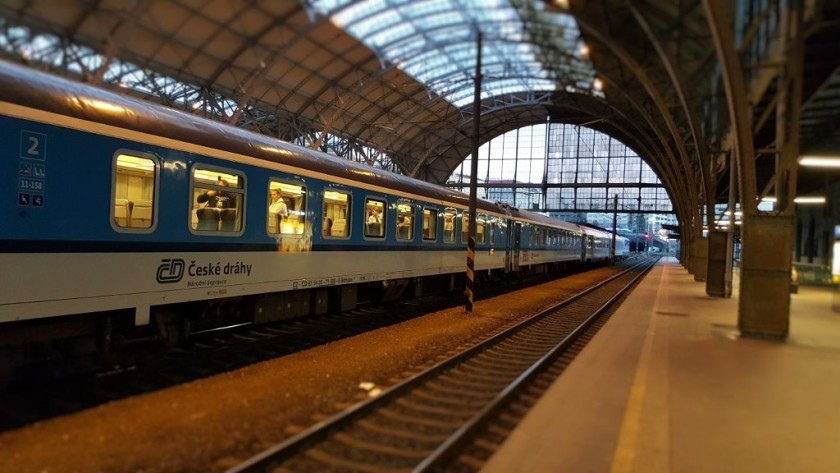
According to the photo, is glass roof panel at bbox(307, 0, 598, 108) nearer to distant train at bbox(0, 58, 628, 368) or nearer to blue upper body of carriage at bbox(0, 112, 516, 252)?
distant train at bbox(0, 58, 628, 368)

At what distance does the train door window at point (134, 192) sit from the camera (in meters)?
6.21

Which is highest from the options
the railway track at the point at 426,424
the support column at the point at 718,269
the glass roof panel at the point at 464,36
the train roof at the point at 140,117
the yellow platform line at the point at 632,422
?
the glass roof panel at the point at 464,36

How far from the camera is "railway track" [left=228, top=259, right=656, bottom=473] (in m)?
4.54

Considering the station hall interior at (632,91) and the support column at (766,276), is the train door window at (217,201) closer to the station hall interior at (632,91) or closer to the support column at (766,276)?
the station hall interior at (632,91)

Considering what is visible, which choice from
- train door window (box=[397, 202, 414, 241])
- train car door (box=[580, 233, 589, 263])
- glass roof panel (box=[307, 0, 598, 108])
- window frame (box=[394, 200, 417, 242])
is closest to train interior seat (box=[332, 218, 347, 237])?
window frame (box=[394, 200, 417, 242])

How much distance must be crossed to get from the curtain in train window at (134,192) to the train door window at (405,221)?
6.64 m

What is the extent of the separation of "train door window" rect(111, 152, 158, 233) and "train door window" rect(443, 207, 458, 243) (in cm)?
965

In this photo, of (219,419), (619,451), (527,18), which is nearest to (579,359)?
(619,451)

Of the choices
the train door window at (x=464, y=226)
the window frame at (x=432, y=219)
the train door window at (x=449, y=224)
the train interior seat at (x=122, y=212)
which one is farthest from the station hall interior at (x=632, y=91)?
the train door window at (x=464, y=226)

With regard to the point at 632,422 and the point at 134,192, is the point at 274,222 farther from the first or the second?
the point at 632,422

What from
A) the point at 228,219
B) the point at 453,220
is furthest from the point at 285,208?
the point at 453,220

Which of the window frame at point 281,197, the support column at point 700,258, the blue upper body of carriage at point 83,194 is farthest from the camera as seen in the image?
the support column at point 700,258

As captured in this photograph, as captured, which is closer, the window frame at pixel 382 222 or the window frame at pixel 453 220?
the window frame at pixel 382 222

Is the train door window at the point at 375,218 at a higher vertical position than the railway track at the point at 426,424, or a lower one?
higher
